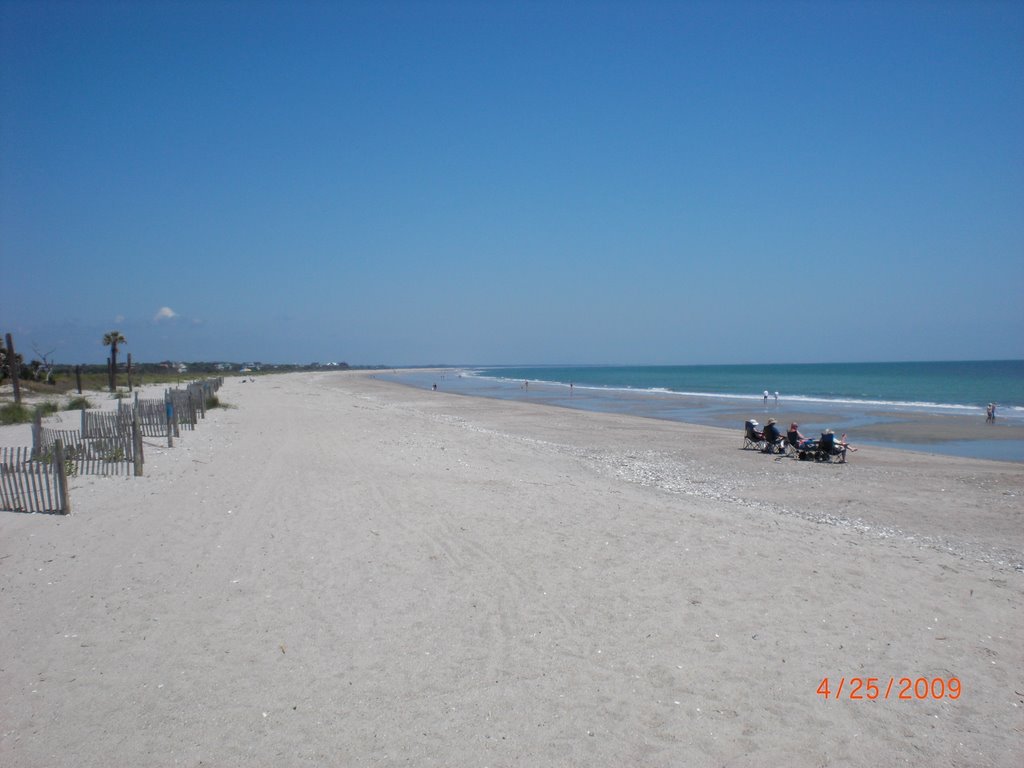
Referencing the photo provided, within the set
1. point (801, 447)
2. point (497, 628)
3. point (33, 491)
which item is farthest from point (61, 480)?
point (801, 447)

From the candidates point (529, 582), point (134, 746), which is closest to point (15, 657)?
point (134, 746)

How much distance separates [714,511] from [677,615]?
14.4ft

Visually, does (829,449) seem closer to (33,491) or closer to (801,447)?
(801,447)

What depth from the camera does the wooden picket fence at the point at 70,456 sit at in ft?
28.9

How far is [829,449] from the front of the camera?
16531mm

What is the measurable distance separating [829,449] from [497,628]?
13387 millimetres

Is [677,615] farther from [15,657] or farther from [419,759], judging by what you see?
[15,657]

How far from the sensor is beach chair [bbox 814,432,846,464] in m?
16.4

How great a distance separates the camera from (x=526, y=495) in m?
10.7
